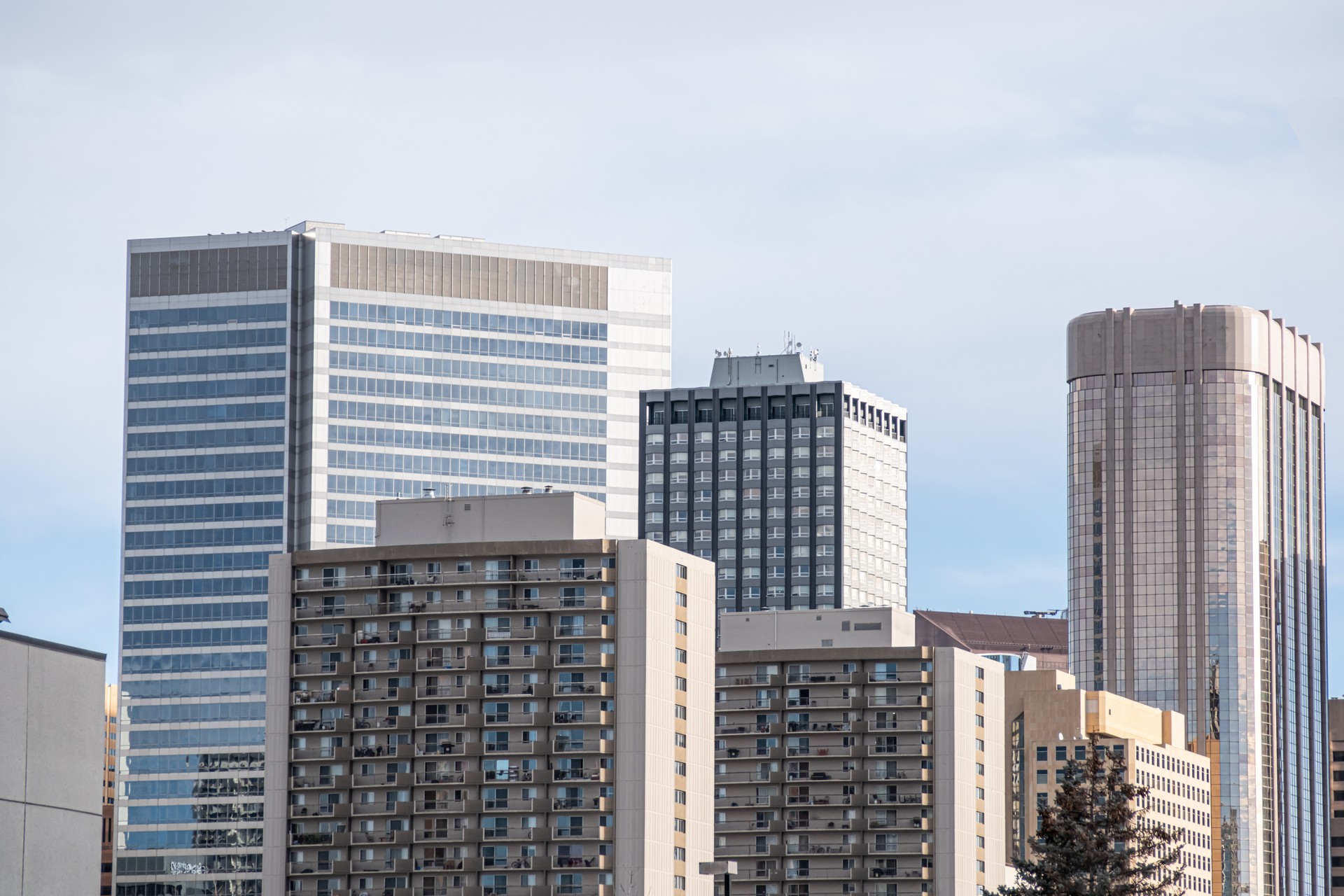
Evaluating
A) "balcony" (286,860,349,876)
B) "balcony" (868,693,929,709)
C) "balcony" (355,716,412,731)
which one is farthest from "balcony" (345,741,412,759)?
"balcony" (868,693,929,709)

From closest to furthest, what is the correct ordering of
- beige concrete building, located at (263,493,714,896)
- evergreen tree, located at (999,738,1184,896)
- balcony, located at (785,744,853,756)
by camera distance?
evergreen tree, located at (999,738,1184,896) → beige concrete building, located at (263,493,714,896) → balcony, located at (785,744,853,756)

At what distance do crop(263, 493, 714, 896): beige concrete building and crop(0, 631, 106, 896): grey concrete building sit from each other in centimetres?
9207

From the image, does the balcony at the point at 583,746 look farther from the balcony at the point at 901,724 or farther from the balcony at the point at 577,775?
the balcony at the point at 901,724

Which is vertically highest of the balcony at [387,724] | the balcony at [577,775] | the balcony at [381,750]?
the balcony at [387,724]

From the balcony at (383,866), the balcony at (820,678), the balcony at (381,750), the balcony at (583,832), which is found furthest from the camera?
the balcony at (820,678)

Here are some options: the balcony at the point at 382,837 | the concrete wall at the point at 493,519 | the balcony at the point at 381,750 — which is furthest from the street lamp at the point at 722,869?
the concrete wall at the point at 493,519

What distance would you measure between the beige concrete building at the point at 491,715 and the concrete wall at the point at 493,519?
0.53 ft

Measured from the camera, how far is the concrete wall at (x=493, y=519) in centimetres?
16238

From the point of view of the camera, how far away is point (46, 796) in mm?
62219

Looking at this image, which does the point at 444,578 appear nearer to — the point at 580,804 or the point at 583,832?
the point at 580,804

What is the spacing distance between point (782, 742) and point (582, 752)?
3865 centimetres

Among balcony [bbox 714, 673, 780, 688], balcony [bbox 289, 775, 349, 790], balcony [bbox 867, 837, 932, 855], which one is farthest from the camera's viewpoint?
balcony [bbox 714, 673, 780, 688]

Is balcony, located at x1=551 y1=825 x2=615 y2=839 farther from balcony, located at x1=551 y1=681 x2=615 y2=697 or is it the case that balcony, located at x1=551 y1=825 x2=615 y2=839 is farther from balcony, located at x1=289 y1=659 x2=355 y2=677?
balcony, located at x1=289 y1=659 x2=355 y2=677

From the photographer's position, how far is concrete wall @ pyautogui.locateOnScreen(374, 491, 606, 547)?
16238 cm
